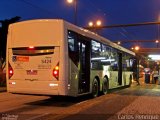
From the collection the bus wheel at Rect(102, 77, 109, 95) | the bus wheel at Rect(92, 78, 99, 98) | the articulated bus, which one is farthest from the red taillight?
the bus wheel at Rect(102, 77, 109, 95)

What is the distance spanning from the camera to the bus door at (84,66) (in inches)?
677

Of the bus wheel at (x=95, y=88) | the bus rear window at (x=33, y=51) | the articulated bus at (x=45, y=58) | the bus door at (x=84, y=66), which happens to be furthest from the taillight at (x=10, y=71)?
the bus wheel at (x=95, y=88)

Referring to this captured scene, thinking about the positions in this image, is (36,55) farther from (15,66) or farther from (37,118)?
(37,118)

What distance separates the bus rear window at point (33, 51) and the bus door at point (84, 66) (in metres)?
2.07

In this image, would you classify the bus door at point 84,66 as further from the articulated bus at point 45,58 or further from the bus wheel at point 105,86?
the bus wheel at point 105,86

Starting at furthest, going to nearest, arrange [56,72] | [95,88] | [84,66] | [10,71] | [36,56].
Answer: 1. [95,88]
2. [84,66]
3. [10,71]
4. [36,56]
5. [56,72]

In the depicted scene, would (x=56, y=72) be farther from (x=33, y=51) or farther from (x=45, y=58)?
(x=33, y=51)

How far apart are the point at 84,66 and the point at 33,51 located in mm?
3211

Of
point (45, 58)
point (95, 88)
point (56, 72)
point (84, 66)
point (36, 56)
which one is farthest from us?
point (95, 88)

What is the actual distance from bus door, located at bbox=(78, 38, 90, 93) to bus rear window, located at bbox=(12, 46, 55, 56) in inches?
81.5

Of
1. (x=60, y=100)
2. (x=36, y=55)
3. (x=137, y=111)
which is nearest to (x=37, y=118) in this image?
(x=137, y=111)

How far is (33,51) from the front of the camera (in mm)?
15656

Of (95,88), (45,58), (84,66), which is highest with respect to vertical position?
(45,58)

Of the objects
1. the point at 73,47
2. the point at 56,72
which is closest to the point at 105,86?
the point at 73,47
